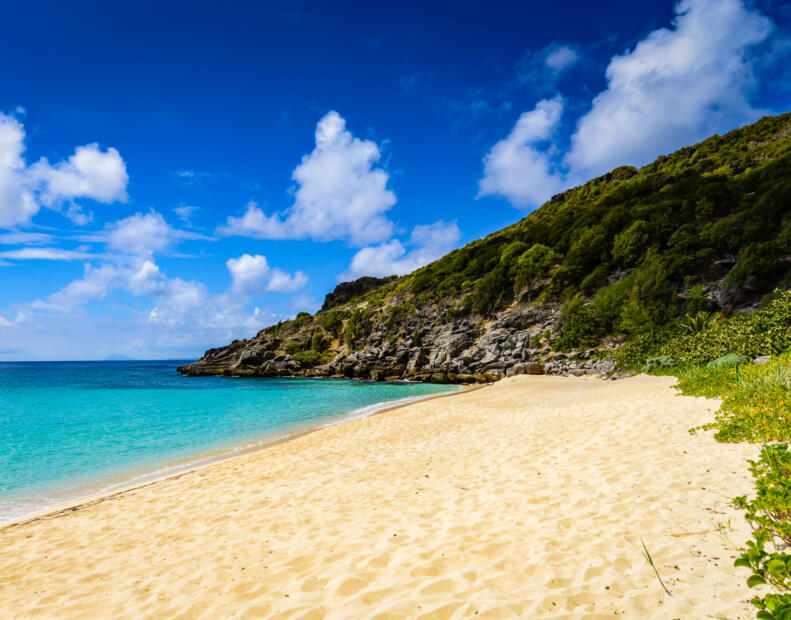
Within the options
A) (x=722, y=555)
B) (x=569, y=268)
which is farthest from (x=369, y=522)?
(x=569, y=268)

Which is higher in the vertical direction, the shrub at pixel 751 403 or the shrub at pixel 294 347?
the shrub at pixel 294 347

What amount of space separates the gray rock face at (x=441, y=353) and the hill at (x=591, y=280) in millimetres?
184

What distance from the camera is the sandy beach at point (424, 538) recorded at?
3.65 m

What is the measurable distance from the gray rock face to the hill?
18 centimetres

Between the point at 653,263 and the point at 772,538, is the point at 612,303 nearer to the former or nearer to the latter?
the point at 653,263

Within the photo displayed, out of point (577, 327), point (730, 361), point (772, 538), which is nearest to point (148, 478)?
point (772, 538)

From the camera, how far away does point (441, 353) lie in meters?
48.4

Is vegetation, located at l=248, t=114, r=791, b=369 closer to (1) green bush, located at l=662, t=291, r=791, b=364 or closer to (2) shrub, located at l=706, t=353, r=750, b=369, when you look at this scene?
(1) green bush, located at l=662, t=291, r=791, b=364

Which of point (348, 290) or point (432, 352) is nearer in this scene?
point (432, 352)

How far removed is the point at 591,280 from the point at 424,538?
Result: 42967mm

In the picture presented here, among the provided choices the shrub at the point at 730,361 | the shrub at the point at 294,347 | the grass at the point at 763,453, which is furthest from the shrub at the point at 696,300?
the shrub at the point at 294,347

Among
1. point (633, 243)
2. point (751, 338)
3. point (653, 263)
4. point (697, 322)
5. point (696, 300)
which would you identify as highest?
point (633, 243)

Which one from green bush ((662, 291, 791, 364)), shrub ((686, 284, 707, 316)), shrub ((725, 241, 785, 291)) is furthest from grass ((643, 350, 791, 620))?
shrub ((725, 241, 785, 291))

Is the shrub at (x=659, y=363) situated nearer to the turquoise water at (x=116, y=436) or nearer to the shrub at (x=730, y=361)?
the shrub at (x=730, y=361)
